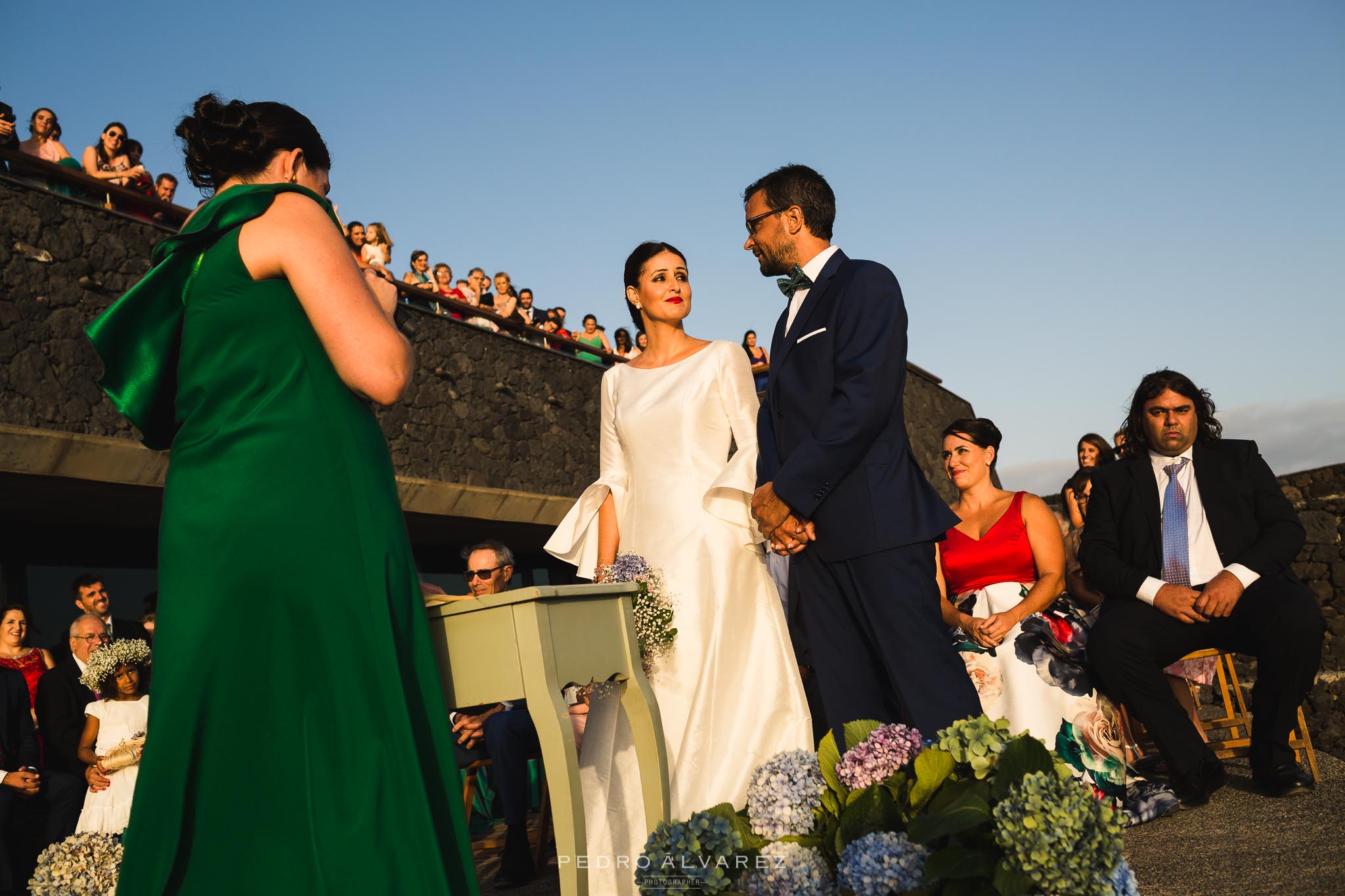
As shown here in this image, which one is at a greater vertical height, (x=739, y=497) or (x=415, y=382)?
(x=415, y=382)

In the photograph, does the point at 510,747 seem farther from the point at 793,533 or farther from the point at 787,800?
the point at 787,800

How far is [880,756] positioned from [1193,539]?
3.24 meters

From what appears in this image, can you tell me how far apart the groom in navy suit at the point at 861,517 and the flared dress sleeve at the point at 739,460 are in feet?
1.13

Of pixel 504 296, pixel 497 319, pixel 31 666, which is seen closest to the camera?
pixel 31 666

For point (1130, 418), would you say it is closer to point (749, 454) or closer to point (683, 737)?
point (749, 454)

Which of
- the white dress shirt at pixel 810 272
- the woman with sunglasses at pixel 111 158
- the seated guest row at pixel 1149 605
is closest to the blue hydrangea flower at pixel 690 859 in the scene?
the white dress shirt at pixel 810 272

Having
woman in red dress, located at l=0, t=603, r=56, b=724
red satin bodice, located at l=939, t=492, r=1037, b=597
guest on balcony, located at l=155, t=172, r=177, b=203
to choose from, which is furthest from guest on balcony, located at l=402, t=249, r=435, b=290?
red satin bodice, located at l=939, t=492, r=1037, b=597

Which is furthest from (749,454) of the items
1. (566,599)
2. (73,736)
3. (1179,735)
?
(73,736)

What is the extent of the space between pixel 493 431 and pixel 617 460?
A: 9711 mm

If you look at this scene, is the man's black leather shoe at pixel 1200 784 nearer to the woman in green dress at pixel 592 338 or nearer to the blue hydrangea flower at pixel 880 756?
the blue hydrangea flower at pixel 880 756

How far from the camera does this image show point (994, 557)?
5.16 m

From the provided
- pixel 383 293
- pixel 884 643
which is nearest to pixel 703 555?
pixel 884 643

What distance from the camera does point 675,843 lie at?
2.06m

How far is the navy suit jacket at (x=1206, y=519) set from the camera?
4613mm
